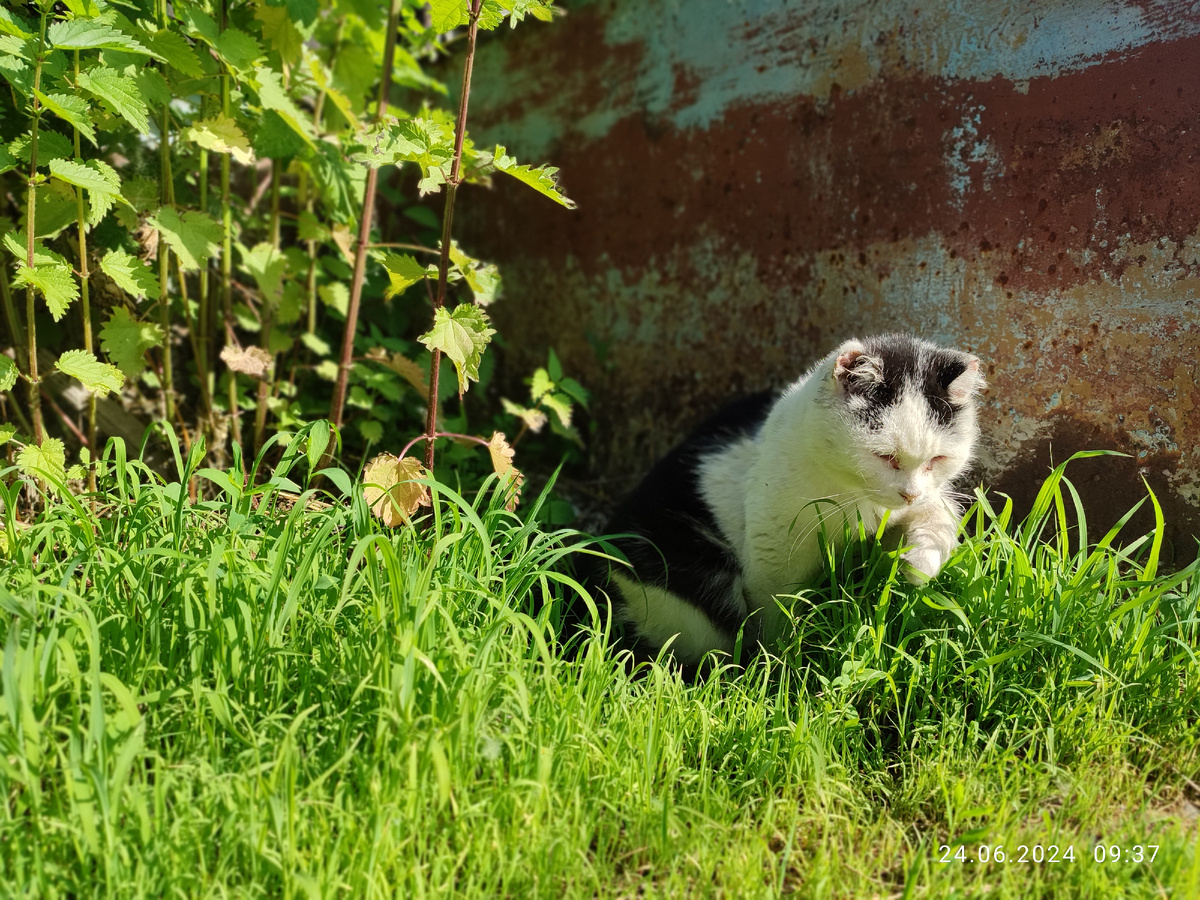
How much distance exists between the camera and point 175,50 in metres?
2.22

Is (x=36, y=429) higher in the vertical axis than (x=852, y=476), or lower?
lower

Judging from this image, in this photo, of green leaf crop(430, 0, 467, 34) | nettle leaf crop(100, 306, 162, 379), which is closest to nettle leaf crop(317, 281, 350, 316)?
nettle leaf crop(100, 306, 162, 379)

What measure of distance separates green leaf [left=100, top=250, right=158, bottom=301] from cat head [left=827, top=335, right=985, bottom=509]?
1871mm

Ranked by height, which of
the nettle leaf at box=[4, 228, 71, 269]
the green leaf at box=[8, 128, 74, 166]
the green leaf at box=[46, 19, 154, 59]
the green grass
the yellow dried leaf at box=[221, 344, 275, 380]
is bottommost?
the green grass

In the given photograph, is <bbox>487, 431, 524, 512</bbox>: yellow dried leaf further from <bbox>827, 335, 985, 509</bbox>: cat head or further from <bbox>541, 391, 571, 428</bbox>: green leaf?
<bbox>827, 335, 985, 509</bbox>: cat head

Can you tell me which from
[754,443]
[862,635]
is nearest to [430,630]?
[862,635]

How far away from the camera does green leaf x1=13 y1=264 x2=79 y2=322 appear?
2062 mm

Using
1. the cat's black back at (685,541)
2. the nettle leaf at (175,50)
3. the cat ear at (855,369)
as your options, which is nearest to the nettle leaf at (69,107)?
the nettle leaf at (175,50)

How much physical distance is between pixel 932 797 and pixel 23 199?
2.86 meters

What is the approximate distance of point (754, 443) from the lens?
94.8 inches

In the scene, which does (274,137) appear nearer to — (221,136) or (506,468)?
(221,136)

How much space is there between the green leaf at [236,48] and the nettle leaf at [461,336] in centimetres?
90

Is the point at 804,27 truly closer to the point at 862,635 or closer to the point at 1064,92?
the point at 1064,92

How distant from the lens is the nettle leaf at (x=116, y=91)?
6.49 ft
